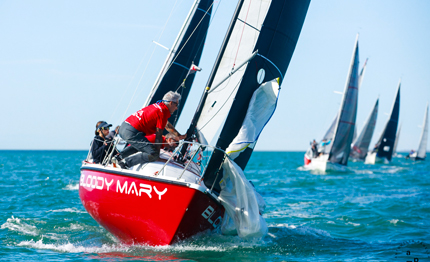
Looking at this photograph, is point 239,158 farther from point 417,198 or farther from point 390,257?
point 417,198

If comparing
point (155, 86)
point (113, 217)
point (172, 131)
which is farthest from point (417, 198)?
point (113, 217)

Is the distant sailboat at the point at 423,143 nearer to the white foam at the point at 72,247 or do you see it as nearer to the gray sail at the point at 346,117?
the gray sail at the point at 346,117

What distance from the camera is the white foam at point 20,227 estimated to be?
23.6ft

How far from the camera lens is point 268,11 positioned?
22.0 ft

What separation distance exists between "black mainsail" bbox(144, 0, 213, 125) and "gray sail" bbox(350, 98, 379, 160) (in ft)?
104

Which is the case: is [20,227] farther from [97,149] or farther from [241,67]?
[241,67]

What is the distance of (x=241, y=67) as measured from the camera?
6.47m

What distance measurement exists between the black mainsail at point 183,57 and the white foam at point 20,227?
16.0 feet

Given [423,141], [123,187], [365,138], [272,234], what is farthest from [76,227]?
[423,141]

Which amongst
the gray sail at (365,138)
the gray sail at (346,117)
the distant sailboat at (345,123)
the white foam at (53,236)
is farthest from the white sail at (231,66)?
the gray sail at (365,138)

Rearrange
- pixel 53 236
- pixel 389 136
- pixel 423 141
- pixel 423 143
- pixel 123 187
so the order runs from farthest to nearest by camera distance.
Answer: pixel 423 143
pixel 423 141
pixel 389 136
pixel 53 236
pixel 123 187

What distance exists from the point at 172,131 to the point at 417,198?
31.0 feet

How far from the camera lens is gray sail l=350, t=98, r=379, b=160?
41.1 meters

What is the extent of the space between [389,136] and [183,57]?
34.6 meters
